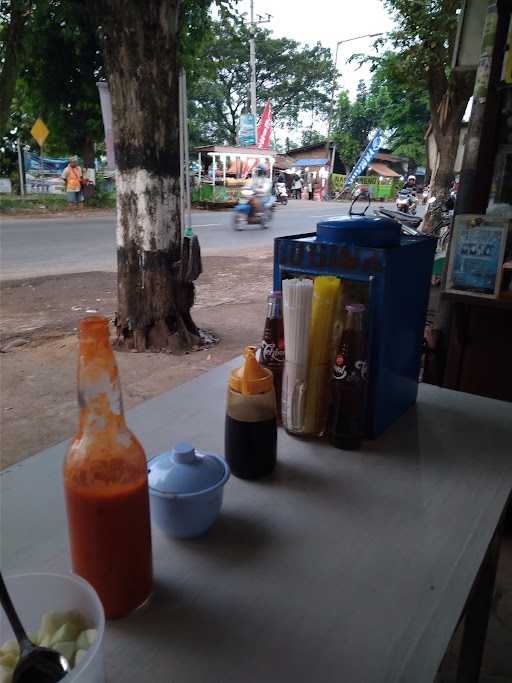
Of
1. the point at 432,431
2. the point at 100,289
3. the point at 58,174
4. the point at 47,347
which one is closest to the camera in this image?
the point at 432,431

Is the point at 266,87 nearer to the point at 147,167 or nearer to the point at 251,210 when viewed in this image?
the point at 251,210

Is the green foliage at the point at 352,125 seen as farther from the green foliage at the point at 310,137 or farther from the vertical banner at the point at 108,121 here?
the vertical banner at the point at 108,121

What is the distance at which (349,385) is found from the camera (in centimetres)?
90

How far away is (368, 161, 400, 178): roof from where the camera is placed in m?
31.0

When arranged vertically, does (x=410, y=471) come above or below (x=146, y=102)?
below

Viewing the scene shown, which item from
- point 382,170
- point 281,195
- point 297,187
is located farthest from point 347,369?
point 382,170

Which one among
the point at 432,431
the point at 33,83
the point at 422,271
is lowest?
the point at 432,431

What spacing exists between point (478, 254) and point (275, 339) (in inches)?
38.7

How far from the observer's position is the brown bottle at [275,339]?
978 mm

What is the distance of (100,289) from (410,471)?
16.7 feet

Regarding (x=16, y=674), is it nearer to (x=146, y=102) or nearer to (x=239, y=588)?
(x=239, y=588)

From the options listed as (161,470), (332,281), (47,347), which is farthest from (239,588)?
(47,347)

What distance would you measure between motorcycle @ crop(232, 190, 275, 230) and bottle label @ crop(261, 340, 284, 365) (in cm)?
1044

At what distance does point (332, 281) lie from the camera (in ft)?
2.94
